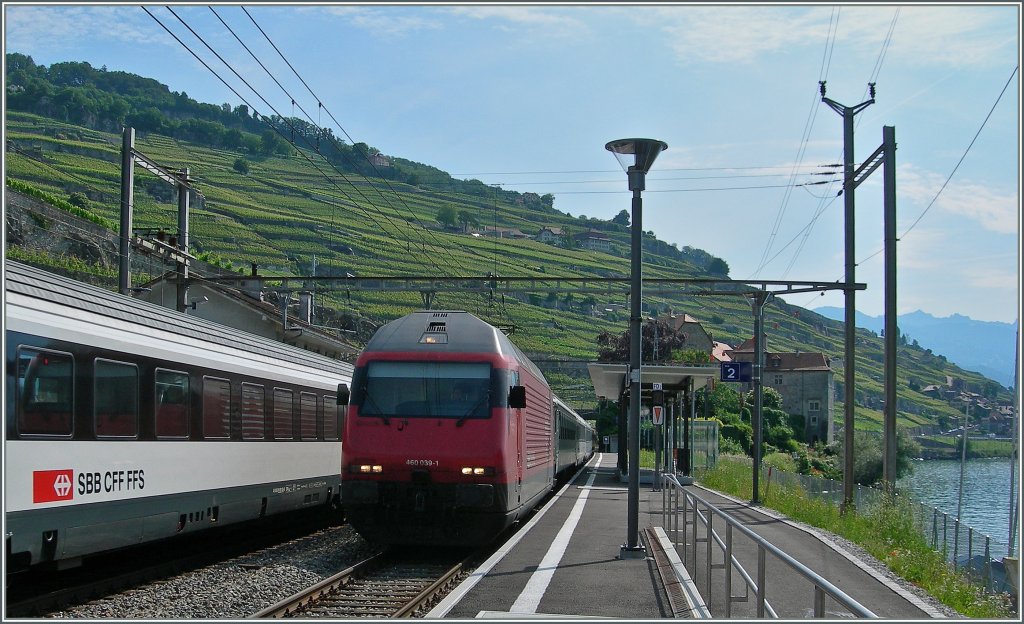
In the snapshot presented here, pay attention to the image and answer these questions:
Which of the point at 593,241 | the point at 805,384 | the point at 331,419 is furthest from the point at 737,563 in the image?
the point at 593,241

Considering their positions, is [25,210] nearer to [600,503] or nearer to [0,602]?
[600,503]

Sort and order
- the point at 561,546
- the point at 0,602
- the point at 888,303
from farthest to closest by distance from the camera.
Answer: the point at 888,303 < the point at 561,546 < the point at 0,602

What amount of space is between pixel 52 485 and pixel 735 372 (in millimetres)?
18159

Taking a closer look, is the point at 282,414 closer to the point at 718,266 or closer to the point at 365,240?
the point at 365,240

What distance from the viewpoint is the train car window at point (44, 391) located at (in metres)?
9.26

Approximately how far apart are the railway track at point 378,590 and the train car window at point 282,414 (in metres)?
3.35

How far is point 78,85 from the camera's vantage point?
115 m

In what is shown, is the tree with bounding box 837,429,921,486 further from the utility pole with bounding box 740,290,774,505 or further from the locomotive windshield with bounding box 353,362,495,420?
the locomotive windshield with bounding box 353,362,495,420

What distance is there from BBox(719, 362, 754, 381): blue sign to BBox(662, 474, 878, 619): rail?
1139cm

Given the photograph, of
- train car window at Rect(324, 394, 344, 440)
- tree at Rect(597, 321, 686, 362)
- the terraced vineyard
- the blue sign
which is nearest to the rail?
train car window at Rect(324, 394, 344, 440)

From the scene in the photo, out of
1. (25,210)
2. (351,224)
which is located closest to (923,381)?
(351,224)

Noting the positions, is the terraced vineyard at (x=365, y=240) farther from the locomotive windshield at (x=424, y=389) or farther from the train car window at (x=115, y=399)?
the train car window at (x=115, y=399)

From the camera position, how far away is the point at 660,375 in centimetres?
3173

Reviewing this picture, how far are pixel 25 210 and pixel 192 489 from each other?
124ft
